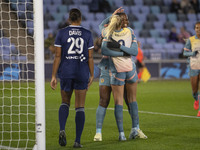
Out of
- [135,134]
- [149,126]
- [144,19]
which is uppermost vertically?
[144,19]

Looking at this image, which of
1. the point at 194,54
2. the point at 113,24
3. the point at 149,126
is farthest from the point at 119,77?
the point at 194,54

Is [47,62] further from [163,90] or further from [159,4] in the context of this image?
[159,4]

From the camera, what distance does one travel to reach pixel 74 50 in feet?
18.7

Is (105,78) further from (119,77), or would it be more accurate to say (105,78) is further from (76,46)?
(76,46)

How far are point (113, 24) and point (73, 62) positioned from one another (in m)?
0.89

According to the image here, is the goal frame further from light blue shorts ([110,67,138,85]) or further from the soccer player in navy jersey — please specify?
light blue shorts ([110,67,138,85])

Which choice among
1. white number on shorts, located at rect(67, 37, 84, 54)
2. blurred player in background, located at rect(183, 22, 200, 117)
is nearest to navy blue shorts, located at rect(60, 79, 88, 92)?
white number on shorts, located at rect(67, 37, 84, 54)

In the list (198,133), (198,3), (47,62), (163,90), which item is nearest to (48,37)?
(47,62)

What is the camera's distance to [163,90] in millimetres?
15633

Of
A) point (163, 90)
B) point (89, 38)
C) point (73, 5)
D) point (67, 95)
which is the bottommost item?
point (163, 90)

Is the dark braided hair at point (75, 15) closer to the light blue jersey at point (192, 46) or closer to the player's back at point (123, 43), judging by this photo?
the player's back at point (123, 43)

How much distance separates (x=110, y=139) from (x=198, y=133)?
1455 millimetres

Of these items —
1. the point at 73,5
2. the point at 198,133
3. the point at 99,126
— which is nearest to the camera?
the point at 99,126

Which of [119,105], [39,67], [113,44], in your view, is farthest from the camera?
[119,105]
